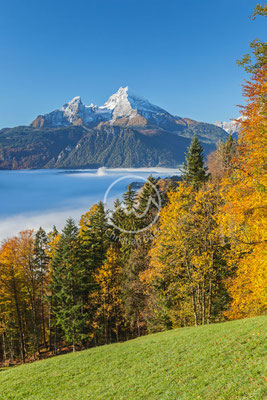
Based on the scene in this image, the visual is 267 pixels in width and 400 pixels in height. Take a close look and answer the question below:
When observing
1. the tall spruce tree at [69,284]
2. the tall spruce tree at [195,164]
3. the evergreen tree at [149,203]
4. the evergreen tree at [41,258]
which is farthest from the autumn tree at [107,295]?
the tall spruce tree at [195,164]

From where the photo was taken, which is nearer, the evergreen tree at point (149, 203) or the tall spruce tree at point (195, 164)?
the evergreen tree at point (149, 203)

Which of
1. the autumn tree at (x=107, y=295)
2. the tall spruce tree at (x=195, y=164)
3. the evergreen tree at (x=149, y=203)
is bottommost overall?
the autumn tree at (x=107, y=295)

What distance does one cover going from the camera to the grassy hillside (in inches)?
382

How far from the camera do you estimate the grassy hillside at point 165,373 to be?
9.70 metres

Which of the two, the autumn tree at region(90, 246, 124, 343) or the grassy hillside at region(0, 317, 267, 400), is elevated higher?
the grassy hillside at region(0, 317, 267, 400)

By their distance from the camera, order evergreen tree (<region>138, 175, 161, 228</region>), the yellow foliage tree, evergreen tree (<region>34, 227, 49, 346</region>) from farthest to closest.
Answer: evergreen tree (<region>138, 175, 161, 228</region>) → evergreen tree (<region>34, 227, 49, 346</region>) → the yellow foliage tree

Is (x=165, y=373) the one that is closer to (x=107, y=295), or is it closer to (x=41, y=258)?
(x=107, y=295)

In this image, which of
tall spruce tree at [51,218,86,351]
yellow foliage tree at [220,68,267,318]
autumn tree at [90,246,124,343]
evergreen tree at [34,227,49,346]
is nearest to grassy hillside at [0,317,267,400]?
yellow foliage tree at [220,68,267,318]

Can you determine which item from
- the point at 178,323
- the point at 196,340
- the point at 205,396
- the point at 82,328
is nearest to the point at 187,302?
the point at 178,323

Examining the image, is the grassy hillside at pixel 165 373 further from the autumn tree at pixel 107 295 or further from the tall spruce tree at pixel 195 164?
the tall spruce tree at pixel 195 164

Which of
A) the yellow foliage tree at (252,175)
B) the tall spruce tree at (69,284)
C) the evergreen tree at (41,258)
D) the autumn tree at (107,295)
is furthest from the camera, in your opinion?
the evergreen tree at (41,258)

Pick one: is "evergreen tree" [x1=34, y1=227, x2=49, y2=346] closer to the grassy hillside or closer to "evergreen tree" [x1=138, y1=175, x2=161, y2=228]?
"evergreen tree" [x1=138, y1=175, x2=161, y2=228]

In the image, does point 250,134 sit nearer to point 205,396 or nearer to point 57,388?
point 205,396

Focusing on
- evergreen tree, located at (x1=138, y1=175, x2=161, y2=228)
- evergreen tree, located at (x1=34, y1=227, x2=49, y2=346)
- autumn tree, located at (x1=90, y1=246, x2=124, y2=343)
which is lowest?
autumn tree, located at (x1=90, y1=246, x2=124, y2=343)
